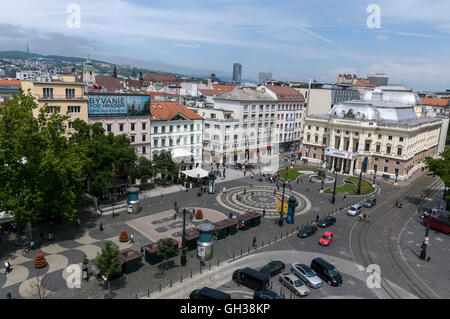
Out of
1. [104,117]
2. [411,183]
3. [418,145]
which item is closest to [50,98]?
[104,117]

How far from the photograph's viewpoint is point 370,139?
7706 centimetres

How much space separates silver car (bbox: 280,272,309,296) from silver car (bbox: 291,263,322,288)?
3.75 ft

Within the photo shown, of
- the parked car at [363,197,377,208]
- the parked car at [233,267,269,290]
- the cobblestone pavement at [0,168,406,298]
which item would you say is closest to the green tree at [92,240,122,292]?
the cobblestone pavement at [0,168,406,298]

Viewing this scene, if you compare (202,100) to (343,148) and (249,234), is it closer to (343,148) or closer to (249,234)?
(343,148)

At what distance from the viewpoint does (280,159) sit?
91625 mm

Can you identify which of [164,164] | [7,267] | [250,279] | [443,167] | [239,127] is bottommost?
[7,267]

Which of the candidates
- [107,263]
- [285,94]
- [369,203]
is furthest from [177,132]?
[285,94]

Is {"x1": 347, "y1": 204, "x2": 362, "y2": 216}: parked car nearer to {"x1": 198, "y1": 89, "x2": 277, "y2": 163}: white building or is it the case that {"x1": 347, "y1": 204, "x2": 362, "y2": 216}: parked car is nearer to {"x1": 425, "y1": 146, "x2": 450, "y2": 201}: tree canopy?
{"x1": 425, "y1": 146, "x2": 450, "y2": 201}: tree canopy

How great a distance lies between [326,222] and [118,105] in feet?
128

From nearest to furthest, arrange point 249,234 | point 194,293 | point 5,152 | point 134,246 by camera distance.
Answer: point 194,293 → point 5,152 → point 134,246 → point 249,234

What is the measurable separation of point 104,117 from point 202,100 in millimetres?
45392

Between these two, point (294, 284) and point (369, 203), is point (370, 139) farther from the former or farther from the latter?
point (294, 284)

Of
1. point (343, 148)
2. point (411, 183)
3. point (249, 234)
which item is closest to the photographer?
point (249, 234)

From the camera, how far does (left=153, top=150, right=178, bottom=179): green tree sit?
58000mm
